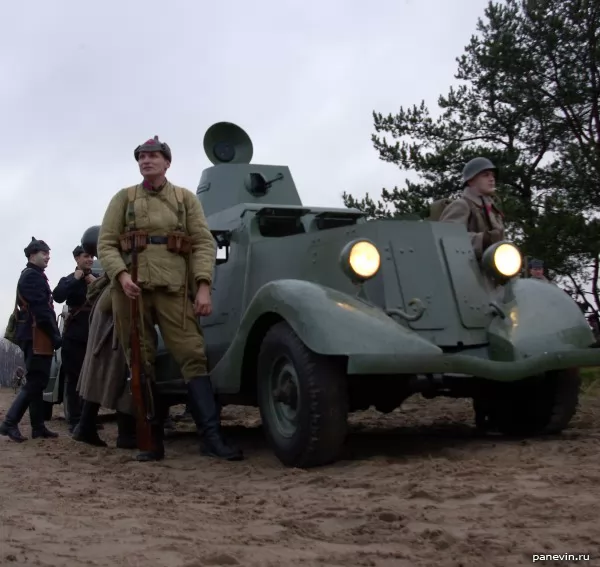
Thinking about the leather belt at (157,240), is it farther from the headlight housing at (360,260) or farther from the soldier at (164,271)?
the headlight housing at (360,260)

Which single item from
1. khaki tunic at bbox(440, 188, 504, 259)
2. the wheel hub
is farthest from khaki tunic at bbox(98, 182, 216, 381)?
khaki tunic at bbox(440, 188, 504, 259)

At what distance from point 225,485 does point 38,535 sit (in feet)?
5.04

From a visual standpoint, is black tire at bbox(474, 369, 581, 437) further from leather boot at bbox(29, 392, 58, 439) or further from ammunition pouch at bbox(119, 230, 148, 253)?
leather boot at bbox(29, 392, 58, 439)

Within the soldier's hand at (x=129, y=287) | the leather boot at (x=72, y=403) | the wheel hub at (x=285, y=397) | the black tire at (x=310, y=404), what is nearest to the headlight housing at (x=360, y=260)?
the black tire at (x=310, y=404)

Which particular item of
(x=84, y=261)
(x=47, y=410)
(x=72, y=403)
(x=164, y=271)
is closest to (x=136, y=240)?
(x=164, y=271)

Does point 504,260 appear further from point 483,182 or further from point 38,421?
point 38,421

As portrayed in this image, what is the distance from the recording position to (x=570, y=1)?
1811cm

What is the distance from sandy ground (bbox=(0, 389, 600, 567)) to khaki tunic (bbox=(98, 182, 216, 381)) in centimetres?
69

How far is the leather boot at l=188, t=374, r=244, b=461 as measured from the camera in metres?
5.68

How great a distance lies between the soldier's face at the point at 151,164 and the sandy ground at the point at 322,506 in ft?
5.67

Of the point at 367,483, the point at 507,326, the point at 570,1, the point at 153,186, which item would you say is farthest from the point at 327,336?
the point at 570,1

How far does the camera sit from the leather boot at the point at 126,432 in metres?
6.55

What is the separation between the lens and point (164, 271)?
5723 millimetres

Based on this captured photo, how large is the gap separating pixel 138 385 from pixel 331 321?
1.43 meters
